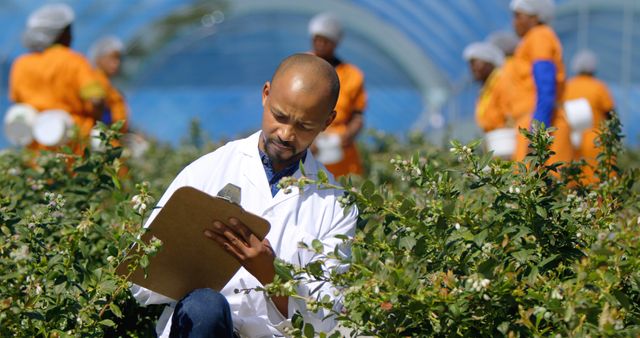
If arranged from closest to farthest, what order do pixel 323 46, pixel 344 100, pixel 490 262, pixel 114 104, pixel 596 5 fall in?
pixel 490 262
pixel 344 100
pixel 323 46
pixel 114 104
pixel 596 5

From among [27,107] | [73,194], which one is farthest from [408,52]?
[73,194]

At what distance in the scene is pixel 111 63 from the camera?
1008 centimetres

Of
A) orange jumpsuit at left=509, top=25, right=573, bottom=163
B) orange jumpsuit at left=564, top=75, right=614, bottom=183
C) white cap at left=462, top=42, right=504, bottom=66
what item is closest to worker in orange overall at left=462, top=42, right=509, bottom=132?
white cap at left=462, top=42, right=504, bottom=66

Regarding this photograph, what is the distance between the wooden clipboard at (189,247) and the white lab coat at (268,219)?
98 mm

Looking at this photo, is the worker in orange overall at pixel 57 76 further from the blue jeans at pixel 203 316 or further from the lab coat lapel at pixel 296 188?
the blue jeans at pixel 203 316

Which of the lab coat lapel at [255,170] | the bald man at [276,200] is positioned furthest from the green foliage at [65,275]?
the lab coat lapel at [255,170]

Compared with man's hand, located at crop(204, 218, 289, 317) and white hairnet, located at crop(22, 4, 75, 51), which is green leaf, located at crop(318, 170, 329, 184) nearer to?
man's hand, located at crop(204, 218, 289, 317)

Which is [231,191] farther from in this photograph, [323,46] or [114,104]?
[114,104]

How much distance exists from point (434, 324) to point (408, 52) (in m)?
19.3

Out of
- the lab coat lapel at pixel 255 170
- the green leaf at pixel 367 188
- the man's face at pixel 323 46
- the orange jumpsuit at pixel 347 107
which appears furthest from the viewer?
the man's face at pixel 323 46

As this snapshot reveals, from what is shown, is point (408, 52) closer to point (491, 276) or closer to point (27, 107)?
point (27, 107)

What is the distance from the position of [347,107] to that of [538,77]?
1.27 metres

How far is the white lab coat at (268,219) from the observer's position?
10.3 ft

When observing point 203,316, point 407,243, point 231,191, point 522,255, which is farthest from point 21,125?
point 522,255
